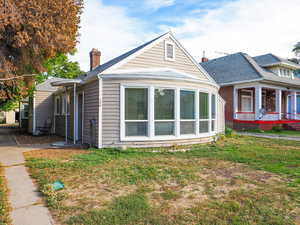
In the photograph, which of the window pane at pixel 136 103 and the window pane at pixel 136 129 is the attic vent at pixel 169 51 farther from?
the window pane at pixel 136 129

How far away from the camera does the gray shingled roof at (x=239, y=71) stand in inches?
634

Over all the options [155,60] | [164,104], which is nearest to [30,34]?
[155,60]

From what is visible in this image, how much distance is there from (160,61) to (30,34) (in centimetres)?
545

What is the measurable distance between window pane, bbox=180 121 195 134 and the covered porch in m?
9.15

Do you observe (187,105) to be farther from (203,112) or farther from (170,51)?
(170,51)

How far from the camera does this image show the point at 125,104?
8.05m

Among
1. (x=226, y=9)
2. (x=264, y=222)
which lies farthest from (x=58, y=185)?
(x=226, y=9)

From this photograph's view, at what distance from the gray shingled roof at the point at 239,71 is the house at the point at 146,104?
797 centimetres

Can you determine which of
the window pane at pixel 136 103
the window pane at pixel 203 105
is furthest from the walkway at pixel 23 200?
the window pane at pixel 203 105

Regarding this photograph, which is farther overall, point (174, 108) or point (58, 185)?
point (174, 108)

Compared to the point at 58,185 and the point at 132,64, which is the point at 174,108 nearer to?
the point at 132,64

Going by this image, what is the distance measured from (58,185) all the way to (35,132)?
1188 cm

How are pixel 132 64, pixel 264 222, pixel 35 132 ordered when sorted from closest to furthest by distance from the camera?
pixel 264 222
pixel 132 64
pixel 35 132

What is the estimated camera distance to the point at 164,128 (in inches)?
333
